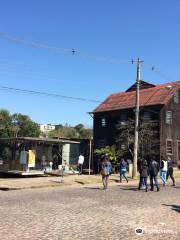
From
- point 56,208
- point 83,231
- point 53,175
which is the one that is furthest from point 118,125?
point 83,231

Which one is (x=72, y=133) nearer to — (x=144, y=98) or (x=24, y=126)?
(x=24, y=126)

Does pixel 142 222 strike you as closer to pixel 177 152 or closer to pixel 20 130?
pixel 177 152

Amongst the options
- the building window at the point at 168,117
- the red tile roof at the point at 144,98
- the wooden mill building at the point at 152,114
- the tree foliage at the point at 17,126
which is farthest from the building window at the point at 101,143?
the tree foliage at the point at 17,126

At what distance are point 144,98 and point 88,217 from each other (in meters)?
37.8

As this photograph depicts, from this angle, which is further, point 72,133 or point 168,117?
point 72,133

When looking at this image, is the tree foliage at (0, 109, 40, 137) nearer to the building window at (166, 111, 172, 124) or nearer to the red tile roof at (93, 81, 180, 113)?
the red tile roof at (93, 81, 180, 113)

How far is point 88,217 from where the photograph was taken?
12625 mm

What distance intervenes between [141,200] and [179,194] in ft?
11.5

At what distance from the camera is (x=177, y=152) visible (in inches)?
1875

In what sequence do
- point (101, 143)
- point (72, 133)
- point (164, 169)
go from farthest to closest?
point (72, 133), point (101, 143), point (164, 169)

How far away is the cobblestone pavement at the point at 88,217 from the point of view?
33.1 ft

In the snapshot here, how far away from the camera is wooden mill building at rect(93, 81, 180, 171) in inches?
1805

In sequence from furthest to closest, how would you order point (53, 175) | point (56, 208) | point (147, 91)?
point (147, 91) < point (53, 175) < point (56, 208)

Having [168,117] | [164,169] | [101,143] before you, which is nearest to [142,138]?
[168,117]
